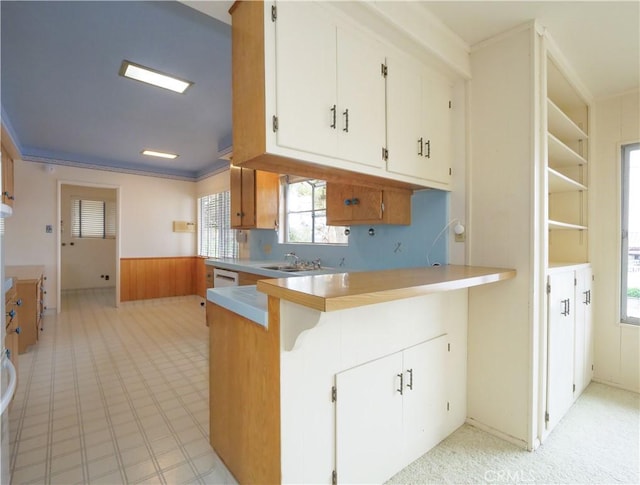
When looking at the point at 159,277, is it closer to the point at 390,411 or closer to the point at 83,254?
the point at 83,254

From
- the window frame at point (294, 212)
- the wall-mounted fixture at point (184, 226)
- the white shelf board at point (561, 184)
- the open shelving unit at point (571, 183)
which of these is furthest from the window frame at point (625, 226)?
the wall-mounted fixture at point (184, 226)

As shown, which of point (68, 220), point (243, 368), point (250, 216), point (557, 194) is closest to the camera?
point (243, 368)

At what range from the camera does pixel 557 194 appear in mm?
2932

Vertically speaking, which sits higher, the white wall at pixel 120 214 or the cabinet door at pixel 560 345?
the white wall at pixel 120 214

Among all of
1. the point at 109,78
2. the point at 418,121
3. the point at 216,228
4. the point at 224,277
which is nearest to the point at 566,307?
the point at 418,121

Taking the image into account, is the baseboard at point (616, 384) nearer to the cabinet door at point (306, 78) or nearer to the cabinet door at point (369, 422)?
the cabinet door at point (369, 422)

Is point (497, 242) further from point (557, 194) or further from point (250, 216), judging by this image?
point (250, 216)

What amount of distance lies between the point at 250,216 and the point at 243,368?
2786 mm

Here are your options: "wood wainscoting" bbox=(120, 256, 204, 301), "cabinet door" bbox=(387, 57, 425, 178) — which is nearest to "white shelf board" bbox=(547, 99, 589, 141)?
"cabinet door" bbox=(387, 57, 425, 178)

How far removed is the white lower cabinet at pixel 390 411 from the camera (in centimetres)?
144

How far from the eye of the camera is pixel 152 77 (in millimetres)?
2883

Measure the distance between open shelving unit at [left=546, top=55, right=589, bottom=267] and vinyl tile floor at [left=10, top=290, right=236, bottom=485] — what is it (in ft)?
10.1

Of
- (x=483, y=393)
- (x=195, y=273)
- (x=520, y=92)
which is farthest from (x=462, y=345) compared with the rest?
(x=195, y=273)

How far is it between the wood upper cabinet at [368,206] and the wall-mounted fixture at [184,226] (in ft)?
16.0
